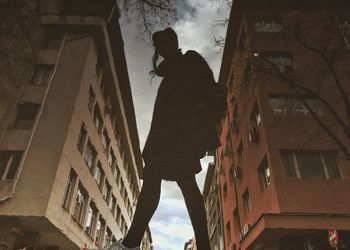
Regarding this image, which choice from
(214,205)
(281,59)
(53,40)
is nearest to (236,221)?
(281,59)

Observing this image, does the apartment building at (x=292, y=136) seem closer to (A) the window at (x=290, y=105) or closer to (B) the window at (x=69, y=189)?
(A) the window at (x=290, y=105)

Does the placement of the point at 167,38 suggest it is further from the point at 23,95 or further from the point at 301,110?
the point at 23,95

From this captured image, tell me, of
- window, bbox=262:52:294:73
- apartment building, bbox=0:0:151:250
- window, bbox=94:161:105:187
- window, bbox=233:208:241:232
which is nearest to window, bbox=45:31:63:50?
apartment building, bbox=0:0:151:250

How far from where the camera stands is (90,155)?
22219 mm

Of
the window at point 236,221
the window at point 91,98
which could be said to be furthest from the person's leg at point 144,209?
the window at point 236,221

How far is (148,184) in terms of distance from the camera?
90.0 inches

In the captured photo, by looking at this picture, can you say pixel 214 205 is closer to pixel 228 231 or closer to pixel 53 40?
pixel 228 231

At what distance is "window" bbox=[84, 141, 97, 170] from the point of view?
833 inches

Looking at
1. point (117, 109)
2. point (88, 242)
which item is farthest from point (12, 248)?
point (117, 109)

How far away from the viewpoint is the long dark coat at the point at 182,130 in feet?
7.57

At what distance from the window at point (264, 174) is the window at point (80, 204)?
10487 mm

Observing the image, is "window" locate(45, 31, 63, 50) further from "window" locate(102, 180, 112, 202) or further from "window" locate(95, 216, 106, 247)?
"window" locate(95, 216, 106, 247)

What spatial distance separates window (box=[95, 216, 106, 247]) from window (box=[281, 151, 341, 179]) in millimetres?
15108

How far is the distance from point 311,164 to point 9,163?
47.6 ft
